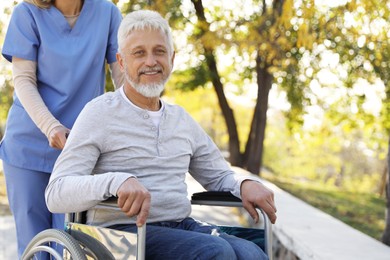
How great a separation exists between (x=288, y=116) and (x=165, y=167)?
9.79 metres

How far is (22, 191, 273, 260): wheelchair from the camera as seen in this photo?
1.98 metres

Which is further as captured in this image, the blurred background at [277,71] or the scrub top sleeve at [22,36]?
the blurred background at [277,71]

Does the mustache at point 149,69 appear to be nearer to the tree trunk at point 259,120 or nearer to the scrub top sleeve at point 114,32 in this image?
the scrub top sleeve at point 114,32

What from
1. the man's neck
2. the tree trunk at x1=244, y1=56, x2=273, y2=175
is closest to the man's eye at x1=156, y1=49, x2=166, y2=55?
the man's neck

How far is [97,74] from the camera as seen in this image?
259cm

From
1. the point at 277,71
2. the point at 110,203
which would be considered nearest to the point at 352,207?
the point at 277,71

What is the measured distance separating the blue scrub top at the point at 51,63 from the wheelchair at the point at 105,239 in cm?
35

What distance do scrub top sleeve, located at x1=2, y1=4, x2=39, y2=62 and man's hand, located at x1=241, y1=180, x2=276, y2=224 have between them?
0.87 metres

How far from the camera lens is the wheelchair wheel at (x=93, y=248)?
209cm

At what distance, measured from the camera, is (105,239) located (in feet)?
6.83

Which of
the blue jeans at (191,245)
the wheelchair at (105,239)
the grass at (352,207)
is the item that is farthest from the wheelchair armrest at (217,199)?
the grass at (352,207)

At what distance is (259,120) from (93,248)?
8.52m

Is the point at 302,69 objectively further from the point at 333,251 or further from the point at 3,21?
the point at 333,251

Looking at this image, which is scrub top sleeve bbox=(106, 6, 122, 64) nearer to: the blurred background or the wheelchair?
the wheelchair
